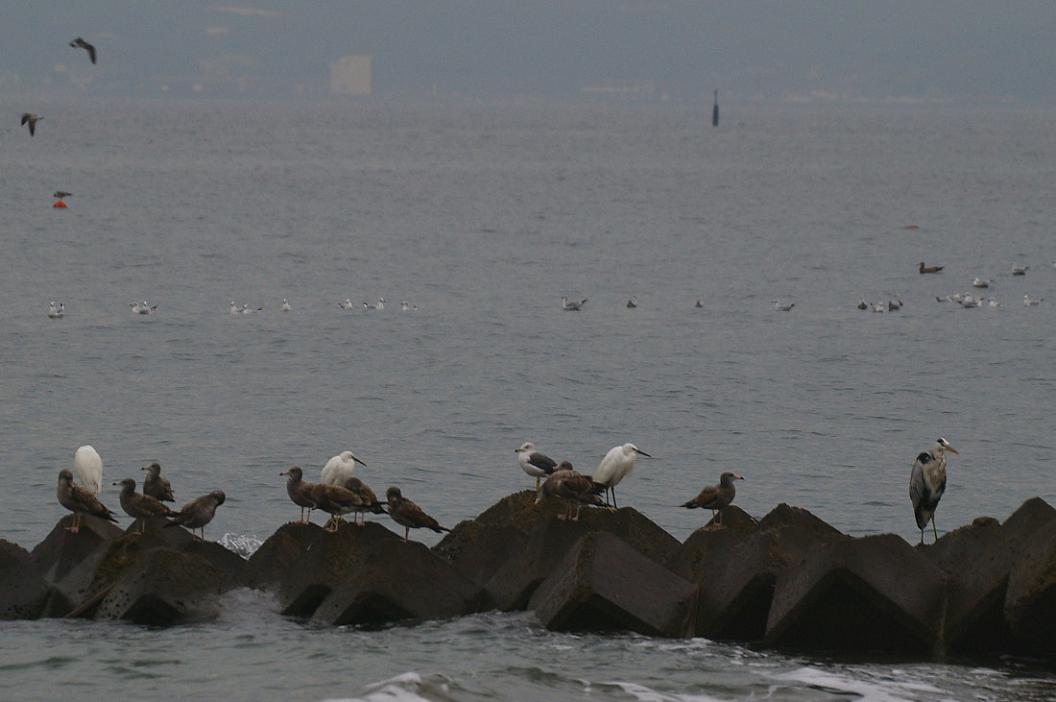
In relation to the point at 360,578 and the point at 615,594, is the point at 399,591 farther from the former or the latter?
the point at 615,594

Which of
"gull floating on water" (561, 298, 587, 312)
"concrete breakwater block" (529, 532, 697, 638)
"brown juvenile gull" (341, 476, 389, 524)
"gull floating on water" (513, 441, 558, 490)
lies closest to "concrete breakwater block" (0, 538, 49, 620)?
"brown juvenile gull" (341, 476, 389, 524)

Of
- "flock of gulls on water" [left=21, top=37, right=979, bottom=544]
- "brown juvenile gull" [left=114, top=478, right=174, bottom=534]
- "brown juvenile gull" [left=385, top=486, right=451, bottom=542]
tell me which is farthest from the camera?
"brown juvenile gull" [left=114, top=478, right=174, bottom=534]

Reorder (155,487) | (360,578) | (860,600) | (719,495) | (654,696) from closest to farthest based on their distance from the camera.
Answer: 1. (654,696)
2. (860,600)
3. (360,578)
4. (719,495)
5. (155,487)

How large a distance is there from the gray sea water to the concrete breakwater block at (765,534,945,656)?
39 centimetres

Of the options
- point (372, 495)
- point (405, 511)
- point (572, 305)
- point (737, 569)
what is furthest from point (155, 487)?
point (572, 305)

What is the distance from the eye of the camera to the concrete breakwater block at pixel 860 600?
14555mm

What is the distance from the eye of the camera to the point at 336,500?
17.8 m

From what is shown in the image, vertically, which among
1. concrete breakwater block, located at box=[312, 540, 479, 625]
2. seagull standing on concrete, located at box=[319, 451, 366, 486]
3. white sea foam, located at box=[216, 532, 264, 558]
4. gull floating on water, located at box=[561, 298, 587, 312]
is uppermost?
gull floating on water, located at box=[561, 298, 587, 312]

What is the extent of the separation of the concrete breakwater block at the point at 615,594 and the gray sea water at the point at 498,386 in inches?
8.2

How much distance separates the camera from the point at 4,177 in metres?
114

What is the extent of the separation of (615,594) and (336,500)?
3752 mm

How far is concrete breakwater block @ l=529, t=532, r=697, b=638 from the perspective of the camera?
15.0 metres

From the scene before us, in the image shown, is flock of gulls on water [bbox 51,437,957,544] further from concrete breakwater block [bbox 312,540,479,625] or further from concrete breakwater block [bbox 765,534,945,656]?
concrete breakwater block [bbox 765,534,945,656]

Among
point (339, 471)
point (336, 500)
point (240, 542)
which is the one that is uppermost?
point (339, 471)
